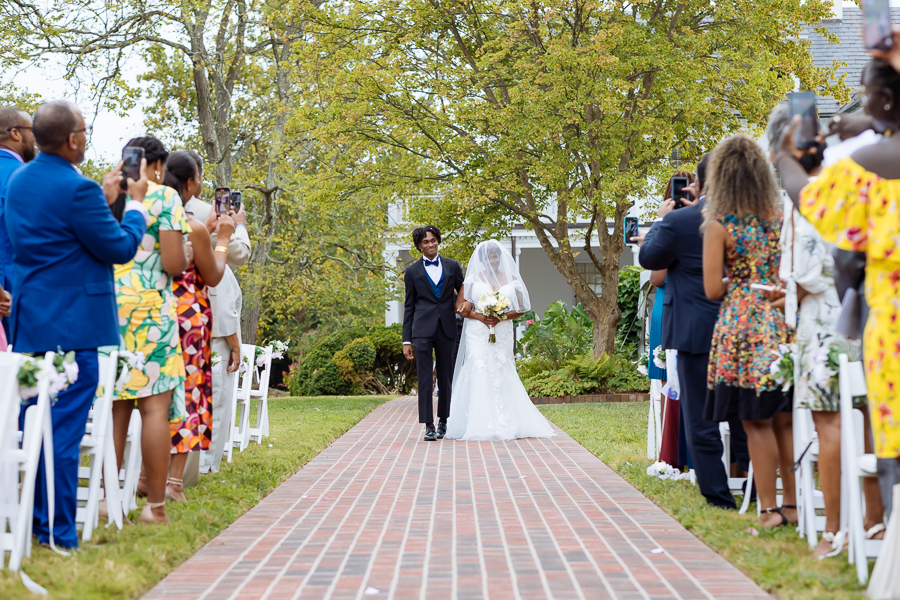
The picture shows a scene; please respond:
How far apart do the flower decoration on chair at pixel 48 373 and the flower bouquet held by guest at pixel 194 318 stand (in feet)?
4.43

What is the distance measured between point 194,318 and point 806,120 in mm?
3651

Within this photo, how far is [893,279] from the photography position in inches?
127

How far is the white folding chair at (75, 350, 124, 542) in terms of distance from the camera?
464 centimetres

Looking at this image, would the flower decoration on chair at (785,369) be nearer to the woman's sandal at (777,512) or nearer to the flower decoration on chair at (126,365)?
the woman's sandal at (777,512)

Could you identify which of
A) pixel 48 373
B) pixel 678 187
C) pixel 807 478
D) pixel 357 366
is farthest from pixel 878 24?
pixel 357 366

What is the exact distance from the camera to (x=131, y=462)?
5176 mm

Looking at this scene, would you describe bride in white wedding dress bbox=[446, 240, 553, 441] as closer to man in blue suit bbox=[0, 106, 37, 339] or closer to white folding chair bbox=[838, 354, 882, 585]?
man in blue suit bbox=[0, 106, 37, 339]

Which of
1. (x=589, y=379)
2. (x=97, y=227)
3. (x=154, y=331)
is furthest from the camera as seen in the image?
(x=589, y=379)

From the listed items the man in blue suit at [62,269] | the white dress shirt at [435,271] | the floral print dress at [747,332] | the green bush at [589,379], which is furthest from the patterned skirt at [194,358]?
the green bush at [589,379]

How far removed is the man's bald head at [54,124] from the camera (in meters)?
4.28

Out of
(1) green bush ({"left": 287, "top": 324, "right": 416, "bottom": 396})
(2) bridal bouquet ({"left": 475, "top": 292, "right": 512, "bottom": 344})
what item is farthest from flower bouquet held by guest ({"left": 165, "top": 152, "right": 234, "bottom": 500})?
(1) green bush ({"left": 287, "top": 324, "right": 416, "bottom": 396})

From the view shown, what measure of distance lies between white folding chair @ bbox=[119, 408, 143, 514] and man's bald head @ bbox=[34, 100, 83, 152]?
1578mm

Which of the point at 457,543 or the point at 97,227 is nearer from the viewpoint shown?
the point at 97,227

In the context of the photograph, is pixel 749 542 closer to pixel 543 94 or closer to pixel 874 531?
pixel 874 531
